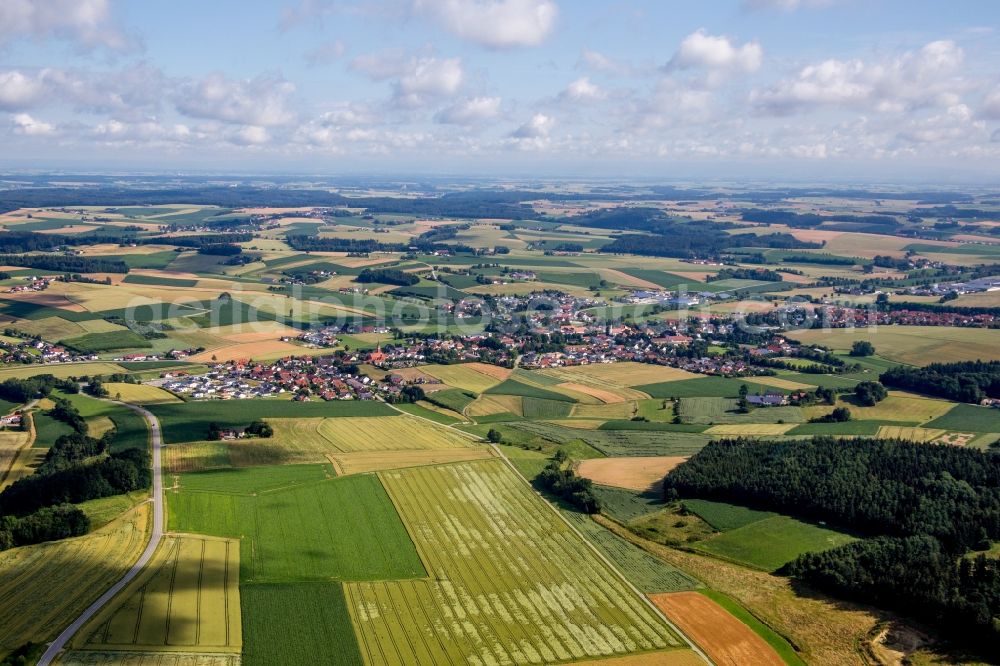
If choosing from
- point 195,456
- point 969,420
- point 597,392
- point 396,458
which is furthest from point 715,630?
point 597,392

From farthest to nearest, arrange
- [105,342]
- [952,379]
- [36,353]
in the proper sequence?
[105,342] → [36,353] → [952,379]

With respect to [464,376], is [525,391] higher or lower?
lower

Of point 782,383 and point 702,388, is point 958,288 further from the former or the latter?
point 702,388

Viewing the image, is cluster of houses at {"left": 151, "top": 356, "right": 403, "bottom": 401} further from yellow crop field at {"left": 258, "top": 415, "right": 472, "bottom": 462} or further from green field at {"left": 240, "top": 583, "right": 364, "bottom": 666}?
green field at {"left": 240, "top": 583, "right": 364, "bottom": 666}

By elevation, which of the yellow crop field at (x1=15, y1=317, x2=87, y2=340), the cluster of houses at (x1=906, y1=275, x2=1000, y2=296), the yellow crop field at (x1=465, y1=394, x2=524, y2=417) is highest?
the cluster of houses at (x1=906, y1=275, x2=1000, y2=296)

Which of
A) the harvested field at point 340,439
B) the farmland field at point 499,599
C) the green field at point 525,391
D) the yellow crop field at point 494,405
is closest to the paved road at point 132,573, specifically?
the harvested field at point 340,439

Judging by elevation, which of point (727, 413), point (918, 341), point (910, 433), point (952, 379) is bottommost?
point (727, 413)

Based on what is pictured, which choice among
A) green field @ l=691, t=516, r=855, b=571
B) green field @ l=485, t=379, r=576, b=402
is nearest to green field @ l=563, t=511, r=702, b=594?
green field @ l=691, t=516, r=855, b=571
